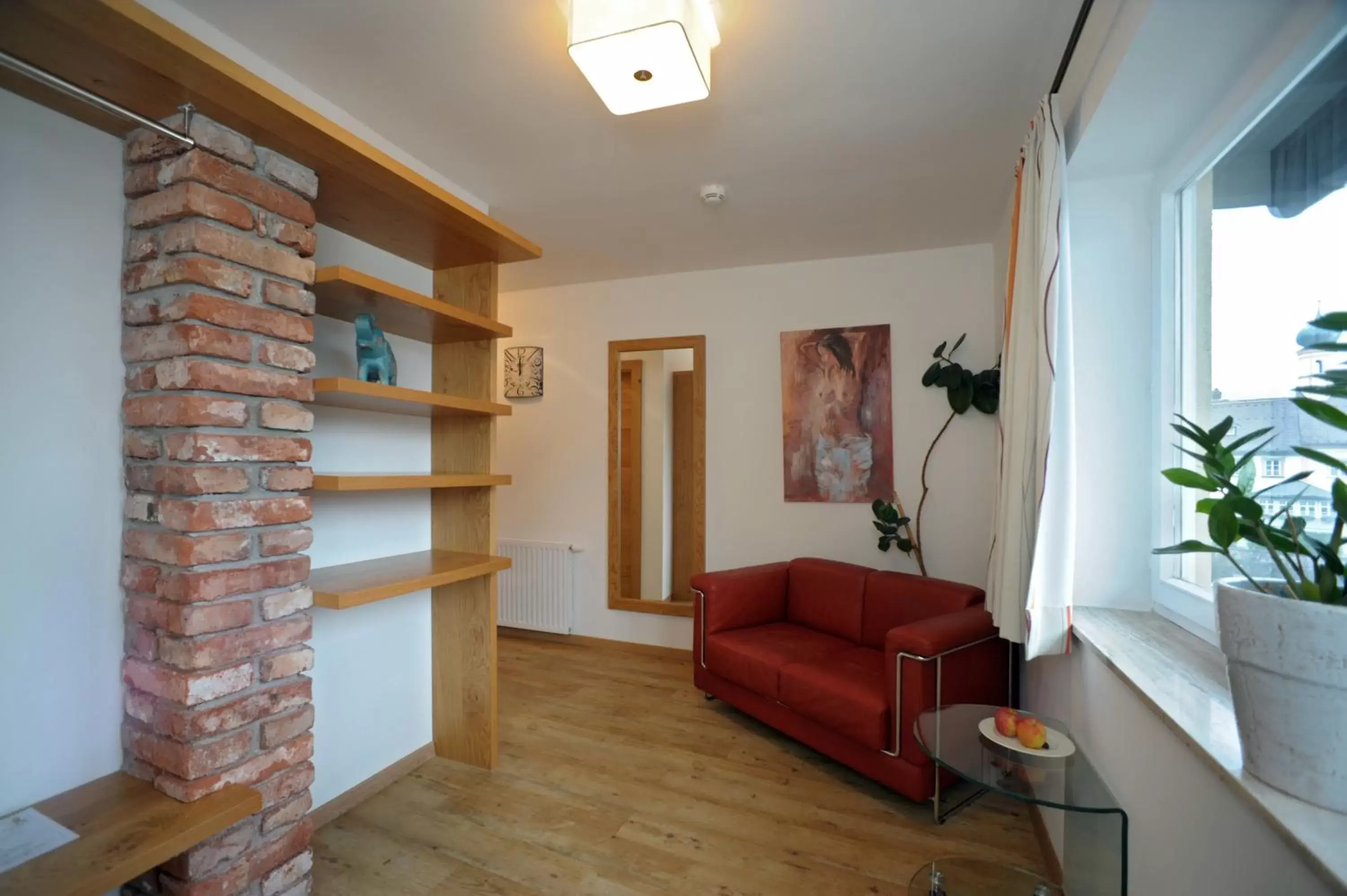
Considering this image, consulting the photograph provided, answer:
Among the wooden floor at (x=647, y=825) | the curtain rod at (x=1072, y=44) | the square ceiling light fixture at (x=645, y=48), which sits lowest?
the wooden floor at (x=647, y=825)

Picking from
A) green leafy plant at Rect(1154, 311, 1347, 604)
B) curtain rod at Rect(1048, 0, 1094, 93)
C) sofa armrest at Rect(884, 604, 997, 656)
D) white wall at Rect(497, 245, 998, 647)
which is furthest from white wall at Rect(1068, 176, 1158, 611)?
white wall at Rect(497, 245, 998, 647)

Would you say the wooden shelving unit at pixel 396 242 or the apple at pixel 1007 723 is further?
the apple at pixel 1007 723

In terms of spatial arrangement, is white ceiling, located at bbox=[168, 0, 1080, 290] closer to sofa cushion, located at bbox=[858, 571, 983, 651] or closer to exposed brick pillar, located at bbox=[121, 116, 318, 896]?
exposed brick pillar, located at bbox=[121, 116, 318, 896]

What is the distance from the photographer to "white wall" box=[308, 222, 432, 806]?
7.26 ft

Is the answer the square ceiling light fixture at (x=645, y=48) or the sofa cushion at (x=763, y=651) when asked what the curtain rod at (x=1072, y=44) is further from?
the sofa cushion at (x=763, y=651)

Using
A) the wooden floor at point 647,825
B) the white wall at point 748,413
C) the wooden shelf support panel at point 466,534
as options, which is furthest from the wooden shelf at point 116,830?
the white wall at point 748,413

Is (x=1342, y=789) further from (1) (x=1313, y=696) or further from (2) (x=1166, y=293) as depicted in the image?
(2) (x=1166, y=293)

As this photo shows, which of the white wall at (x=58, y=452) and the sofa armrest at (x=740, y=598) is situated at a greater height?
the white wall at (x=58, y=452)

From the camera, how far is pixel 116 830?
4.40 ft

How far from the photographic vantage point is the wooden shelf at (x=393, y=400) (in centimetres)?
180

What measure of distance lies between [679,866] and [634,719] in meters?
1.15

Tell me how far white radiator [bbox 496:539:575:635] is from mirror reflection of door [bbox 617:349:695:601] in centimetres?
43

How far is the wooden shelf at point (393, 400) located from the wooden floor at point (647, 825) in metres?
1.56

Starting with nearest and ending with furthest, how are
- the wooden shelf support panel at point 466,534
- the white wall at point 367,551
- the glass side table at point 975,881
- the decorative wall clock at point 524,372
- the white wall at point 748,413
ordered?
the glass side table at point 975,881 → the white wall at point 367,551 → the wooden shelf support panel at point 466,534 → the white wall at point 748,413 → the decorative wall clock at point 524,372
